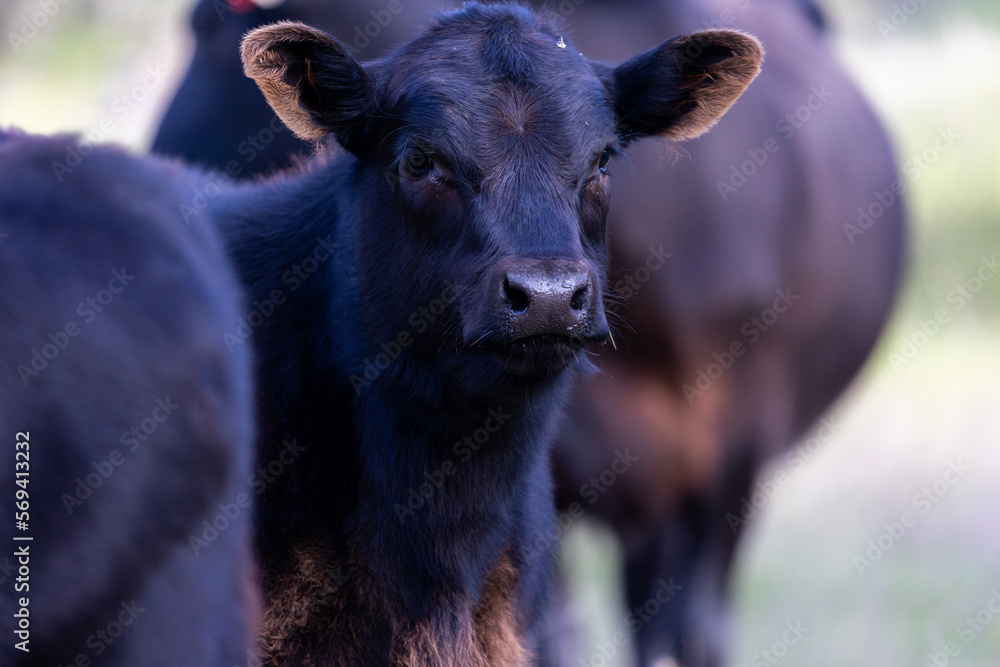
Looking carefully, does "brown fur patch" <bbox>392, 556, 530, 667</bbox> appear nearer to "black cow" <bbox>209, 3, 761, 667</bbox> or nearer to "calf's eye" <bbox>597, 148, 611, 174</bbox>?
"black cow" <bbox>209, 3, 761, 667</bbox>

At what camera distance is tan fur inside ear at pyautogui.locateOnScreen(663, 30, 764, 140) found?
382cm

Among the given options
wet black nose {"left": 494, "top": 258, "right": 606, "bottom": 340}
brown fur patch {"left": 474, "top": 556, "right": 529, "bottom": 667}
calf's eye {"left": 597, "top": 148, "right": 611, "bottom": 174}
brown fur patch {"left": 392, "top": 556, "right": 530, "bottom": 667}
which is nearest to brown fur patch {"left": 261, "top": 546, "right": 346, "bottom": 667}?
brown fur patch {"left": 392, "top": 556, "right": 530, "bottom": 667}

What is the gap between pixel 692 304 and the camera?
17.7 ft

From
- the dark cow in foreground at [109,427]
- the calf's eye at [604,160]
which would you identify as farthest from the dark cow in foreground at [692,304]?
the dark cow in foreground at [109,427]

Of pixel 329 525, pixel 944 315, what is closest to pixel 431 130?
pixel 329 525

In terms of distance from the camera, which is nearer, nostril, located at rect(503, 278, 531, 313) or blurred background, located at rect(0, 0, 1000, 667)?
nostril, located at rect(503, 278, 531, 313)

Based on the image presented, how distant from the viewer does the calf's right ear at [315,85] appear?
3518mm

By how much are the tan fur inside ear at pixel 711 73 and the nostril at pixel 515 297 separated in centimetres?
117

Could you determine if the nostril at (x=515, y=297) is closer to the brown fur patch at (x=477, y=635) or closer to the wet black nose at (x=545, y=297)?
the wet black nose at (x=545, y=297)

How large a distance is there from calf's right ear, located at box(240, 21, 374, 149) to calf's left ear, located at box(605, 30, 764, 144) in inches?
32.0

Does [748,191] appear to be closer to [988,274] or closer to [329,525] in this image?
[329,525]

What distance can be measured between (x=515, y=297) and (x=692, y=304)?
94.9 inches

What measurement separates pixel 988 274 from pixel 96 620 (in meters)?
10.4

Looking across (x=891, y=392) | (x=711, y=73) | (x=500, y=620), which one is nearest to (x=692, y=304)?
(x=711, y=73)
